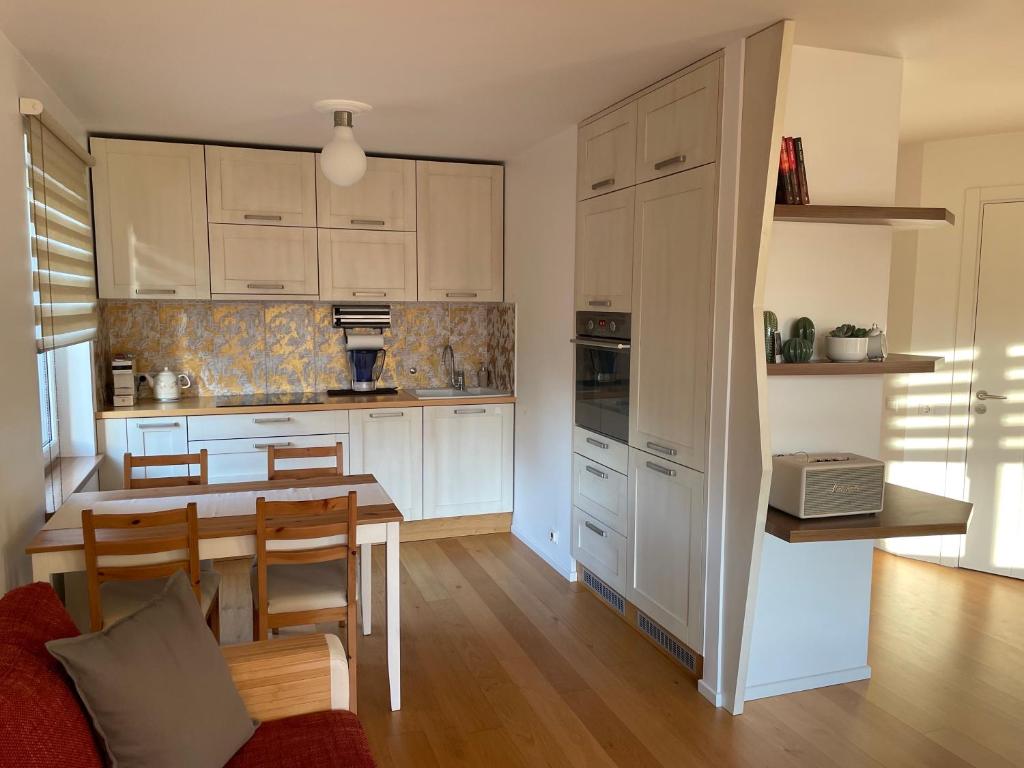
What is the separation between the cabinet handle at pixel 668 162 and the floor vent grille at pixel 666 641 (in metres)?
1.95

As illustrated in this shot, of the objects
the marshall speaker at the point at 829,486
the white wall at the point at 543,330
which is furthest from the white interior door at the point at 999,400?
the white wall at the point at 543,330

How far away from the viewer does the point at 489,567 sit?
4.33 meters

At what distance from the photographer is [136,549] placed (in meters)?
2.35

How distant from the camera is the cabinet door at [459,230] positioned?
476 centimetres

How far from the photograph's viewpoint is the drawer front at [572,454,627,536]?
3.53 meters

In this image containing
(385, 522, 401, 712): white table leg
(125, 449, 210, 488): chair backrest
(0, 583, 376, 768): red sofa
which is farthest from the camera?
(125, 449, 210, 488): chair backrest

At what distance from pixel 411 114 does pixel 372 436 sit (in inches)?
75.2

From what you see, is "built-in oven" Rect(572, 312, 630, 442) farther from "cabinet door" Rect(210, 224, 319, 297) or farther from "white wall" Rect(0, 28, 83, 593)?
"white wall" Rect(0, 28, 83, 593)

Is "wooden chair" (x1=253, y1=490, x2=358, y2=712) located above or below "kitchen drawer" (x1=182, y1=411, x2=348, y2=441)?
below

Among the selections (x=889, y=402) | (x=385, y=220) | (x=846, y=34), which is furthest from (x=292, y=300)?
(x=889, y=402)

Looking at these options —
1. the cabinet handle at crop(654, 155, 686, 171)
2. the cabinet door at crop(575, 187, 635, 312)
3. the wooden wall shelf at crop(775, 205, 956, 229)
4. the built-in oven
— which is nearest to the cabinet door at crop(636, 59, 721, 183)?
the cabinet handle at crop(654, 155, 686, 171)

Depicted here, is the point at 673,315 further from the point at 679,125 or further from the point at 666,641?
the point at 666,641

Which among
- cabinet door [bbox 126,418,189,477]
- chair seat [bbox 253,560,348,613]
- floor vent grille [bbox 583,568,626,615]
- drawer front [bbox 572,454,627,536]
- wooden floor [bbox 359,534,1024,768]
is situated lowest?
wooden floor [bbox 359,534,1024,768]

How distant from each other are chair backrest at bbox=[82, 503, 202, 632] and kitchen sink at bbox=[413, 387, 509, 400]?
237cm
